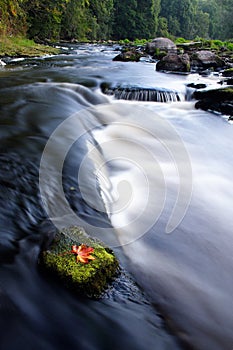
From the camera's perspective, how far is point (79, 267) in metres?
2.11

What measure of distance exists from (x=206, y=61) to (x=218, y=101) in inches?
345

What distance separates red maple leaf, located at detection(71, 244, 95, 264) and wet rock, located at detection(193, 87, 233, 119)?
7467 mm

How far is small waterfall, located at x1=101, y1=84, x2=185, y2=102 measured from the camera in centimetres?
941

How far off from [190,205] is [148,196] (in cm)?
56

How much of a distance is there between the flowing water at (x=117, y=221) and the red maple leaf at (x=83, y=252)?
227 millimetres

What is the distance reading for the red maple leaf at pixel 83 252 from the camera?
2176 millimetres

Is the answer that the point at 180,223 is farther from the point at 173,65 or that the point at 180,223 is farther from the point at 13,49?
the point at 13,49

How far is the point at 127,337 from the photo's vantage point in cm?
194

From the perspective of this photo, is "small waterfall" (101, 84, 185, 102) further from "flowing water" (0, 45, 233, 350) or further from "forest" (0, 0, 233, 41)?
"forest" (0, 0, 233, 41)

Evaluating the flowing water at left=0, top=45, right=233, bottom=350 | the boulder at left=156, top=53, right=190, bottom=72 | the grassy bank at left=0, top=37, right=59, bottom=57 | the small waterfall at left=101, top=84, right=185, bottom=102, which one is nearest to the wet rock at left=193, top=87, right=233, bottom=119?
the small waterfall at left=101, top=84, right=185, bottom=102

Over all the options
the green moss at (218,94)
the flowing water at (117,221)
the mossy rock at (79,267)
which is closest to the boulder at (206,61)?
the green moss at (218,94)

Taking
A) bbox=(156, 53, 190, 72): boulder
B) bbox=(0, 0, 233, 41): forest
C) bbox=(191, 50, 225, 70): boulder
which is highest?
bbox=(0, 0, 233, 41): forest

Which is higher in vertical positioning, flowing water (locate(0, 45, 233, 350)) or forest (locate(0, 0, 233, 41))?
forest (locate(0, 0, 233, 41))

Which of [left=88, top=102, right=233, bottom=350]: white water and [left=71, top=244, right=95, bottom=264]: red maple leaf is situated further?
[left=88, top=102, right=233, bottom=350]: white water
